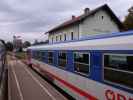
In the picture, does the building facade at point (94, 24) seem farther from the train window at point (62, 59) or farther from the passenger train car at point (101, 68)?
the passenger train car at point (101, 68)

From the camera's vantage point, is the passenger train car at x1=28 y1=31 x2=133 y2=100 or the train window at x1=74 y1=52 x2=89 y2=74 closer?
the passenger train car at x1=28 y1=31 x2=133 y2=100

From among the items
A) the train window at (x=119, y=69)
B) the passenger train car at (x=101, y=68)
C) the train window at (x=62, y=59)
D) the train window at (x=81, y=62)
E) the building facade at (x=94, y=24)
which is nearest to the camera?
the train window at (x=119, y=69)

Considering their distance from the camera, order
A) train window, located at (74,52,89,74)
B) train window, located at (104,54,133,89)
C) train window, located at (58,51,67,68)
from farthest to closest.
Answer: train window, located at (58,51,67,68), train window, located at (74,52,89,74), train window, located at (104,54,133,89)

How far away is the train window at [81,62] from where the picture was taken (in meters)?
7.43

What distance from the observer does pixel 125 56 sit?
5.18 metres

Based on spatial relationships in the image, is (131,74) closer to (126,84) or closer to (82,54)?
(126,84)

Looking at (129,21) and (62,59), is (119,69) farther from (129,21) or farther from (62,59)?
(129,21)

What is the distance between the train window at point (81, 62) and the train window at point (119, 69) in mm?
1393

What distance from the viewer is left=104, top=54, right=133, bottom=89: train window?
5.06 m

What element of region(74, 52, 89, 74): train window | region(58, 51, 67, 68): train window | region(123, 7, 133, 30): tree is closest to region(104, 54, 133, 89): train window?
region(74, 52, 89, 74): train window

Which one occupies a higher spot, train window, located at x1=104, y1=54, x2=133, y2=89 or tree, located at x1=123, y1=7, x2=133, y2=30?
tree, located at x1=123, y1=7, x2=133, y2=30

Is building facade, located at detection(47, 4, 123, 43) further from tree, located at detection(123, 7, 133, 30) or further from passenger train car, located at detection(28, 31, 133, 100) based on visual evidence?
passenger train car, located at detection(28, 31, 133, 100)

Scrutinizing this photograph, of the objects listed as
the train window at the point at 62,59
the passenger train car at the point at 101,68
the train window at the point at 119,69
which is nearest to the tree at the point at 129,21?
the train window at the point at 62,59

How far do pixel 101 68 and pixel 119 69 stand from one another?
2.84 ft
